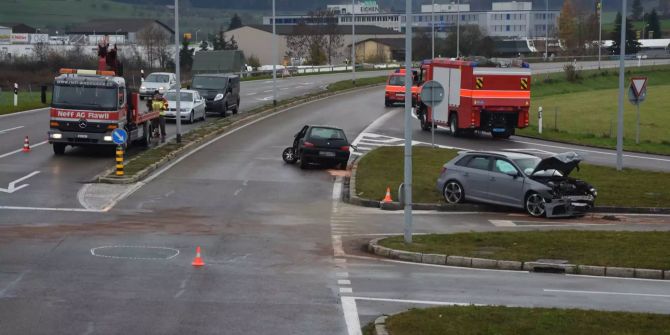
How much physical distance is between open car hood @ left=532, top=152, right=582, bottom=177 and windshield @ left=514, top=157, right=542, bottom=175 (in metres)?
0.30

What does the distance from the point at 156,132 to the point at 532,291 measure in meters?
27.1

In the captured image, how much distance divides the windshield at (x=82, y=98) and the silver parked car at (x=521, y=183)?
11872 mm

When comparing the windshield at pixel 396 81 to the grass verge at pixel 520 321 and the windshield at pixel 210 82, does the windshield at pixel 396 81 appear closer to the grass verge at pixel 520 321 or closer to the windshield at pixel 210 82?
the windshield at pixel 210 82

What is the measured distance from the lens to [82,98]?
1307 inches

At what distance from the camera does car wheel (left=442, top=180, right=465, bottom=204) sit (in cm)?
2703

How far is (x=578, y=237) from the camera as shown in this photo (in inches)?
827

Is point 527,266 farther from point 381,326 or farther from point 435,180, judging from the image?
point 435,180

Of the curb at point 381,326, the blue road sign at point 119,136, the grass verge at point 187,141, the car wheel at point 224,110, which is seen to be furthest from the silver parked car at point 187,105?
the curb at point 381,326

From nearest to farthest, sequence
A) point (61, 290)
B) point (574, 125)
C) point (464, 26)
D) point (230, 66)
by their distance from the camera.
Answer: point (61, 290), point (574, 125), point (230, 66), point (464, 26)

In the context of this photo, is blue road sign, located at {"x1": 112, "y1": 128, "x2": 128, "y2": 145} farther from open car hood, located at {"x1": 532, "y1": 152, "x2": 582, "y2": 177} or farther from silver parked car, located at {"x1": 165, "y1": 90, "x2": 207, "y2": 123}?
silver parked car, located at {"x1": 165, "y1": 90, "x2": 207, "y2": 123}

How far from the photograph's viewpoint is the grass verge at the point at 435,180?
27875mm

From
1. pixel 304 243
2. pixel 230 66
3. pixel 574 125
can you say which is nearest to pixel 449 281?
pixel 304 243

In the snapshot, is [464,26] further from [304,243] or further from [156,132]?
[304,243]

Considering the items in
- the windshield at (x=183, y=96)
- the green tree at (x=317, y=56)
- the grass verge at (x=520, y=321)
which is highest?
the green tree at (x=317, y=56)
